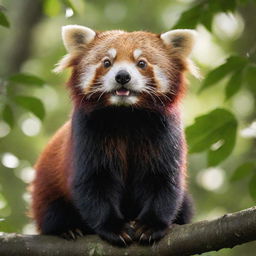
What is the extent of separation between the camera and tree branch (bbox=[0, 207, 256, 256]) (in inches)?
185

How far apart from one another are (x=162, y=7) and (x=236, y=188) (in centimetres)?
529

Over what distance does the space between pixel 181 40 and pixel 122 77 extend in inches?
39.6

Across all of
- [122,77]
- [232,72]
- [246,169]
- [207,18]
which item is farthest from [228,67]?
[122,77]

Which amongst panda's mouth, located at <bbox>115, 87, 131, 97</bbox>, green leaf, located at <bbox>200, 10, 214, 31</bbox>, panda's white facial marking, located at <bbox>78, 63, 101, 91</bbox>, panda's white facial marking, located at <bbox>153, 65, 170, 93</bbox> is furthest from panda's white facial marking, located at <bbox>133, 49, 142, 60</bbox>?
green leaf, located at <bbox>200, 10, 214, 31</bbox>

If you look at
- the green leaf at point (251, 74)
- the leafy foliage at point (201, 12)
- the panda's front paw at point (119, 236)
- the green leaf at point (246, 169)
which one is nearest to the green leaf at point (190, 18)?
the leafy foliage at point (201, 12)

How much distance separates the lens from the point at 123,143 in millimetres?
5988

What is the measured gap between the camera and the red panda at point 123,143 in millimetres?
5707

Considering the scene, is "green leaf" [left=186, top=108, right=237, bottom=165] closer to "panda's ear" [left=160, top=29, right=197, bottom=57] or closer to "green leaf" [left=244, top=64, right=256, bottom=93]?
"green leaf" [left=244, top=64, right=256, bottom=93]

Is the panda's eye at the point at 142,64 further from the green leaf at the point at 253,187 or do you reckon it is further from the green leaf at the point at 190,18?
the green leaf at the point at 253,187

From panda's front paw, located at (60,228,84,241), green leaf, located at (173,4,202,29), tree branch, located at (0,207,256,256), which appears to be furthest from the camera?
panda's front paw, located at (60,228,84,241)

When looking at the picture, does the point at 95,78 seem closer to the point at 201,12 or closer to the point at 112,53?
the point at 112,53

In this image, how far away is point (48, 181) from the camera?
649 centimetres

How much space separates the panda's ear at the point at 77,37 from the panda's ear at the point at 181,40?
66 centimetres

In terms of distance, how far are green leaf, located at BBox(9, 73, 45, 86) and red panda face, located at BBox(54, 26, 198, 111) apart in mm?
532
